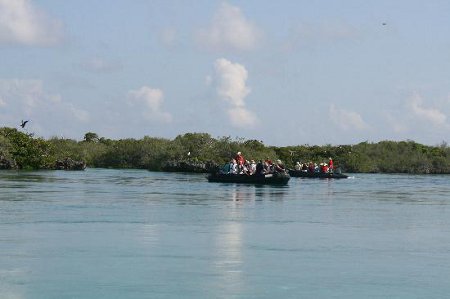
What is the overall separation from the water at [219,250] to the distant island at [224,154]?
5393 centimetres

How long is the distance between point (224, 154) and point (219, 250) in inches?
2883

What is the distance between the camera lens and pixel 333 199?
35.7 meters

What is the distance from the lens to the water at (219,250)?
46.4 feet

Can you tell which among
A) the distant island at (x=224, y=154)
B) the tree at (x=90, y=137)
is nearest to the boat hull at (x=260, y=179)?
the distant island at (x=224, y=154)

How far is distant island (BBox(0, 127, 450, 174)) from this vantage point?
89606 mm

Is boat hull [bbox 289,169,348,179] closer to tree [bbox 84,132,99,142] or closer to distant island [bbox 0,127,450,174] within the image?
distant island [bbox 0,127,450,174]

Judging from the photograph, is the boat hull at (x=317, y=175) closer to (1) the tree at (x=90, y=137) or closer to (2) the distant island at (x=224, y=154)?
(2) the distant island at (x=224, y=154)

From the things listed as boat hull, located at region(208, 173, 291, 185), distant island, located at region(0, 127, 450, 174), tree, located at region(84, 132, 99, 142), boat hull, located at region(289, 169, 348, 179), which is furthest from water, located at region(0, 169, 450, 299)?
tree, located at region(84, 132, 99, 142)

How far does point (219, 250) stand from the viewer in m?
18.1

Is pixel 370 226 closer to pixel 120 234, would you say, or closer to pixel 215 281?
pixel 120 234

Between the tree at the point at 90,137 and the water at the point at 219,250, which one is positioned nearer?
the water at the point at 219,250

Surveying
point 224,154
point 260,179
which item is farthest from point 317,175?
point 224,154

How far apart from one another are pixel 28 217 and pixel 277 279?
1054 centimetres

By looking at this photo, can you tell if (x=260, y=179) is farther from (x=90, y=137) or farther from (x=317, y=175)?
(x=90, y=137)
